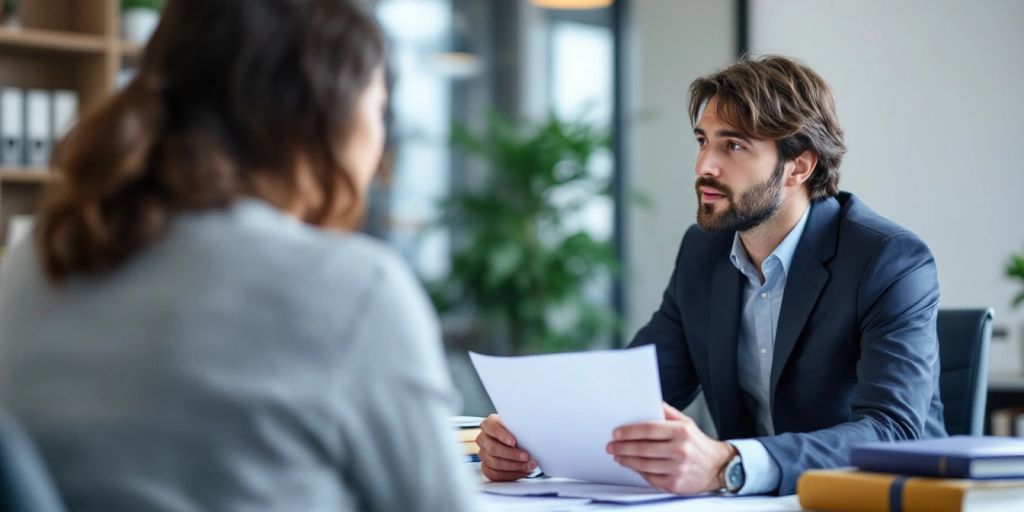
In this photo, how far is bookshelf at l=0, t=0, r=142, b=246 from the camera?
425cm

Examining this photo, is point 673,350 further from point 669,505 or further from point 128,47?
point 128,47

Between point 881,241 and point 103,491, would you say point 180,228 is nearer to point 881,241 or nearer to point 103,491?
point 103,491

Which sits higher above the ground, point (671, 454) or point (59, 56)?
point (59, 56)

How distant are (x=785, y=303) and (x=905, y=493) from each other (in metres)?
0.79

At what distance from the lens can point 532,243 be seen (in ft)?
17.6

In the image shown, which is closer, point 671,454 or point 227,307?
point 227,307

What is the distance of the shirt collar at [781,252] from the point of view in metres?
2.11

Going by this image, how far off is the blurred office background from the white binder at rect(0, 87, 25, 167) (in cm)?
6

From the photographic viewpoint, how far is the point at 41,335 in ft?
2.87

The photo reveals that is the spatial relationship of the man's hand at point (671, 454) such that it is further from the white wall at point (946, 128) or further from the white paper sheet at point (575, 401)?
the white wall at point (946, 128)

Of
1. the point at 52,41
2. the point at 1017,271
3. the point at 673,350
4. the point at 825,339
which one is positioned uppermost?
the point at 52,41

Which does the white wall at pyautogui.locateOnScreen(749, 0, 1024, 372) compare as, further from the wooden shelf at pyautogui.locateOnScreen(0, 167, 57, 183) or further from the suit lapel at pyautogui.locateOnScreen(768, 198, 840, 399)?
the wooden shelf at pyautogui.locateOnScreen(0, 167, 57, 183)

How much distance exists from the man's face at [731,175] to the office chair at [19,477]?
1.57 meters

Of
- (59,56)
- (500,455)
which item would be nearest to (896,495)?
(500,455)
